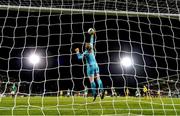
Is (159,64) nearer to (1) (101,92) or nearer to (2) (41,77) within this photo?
(2) (41,77)

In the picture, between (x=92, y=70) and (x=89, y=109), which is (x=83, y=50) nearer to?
(x=92, y=70)

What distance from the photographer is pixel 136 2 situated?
781 cm

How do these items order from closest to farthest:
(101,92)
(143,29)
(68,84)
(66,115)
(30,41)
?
(66,115) → (101,92) → (143,29) → (30,41) → (68,84)

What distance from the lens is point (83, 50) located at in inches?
749

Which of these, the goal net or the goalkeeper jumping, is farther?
the goalkeeper jumping

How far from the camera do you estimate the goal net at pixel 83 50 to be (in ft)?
21.1

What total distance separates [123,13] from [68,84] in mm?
21017

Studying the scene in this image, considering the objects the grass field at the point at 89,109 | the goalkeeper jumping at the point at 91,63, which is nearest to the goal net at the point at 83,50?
the grass field at the point at 89,109

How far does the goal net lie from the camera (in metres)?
6.42

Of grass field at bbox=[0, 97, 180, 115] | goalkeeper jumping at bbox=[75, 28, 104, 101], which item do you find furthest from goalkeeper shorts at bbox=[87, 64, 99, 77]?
grass field at bbox=[0, 97, 180, 115]

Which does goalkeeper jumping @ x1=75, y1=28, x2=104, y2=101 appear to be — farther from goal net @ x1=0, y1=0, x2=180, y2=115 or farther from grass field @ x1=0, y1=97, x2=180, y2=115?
grass field @ x1=0, y1=97, x2=180, y2=115

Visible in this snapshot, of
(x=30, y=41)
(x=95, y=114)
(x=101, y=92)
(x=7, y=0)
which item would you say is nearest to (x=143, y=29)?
(x=30, y=41)

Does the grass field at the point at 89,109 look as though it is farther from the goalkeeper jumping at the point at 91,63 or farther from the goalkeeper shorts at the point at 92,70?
the goalkeeper shorts at the point at 92,70

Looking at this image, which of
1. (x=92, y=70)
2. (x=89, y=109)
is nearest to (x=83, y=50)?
(x=92, y=70)
